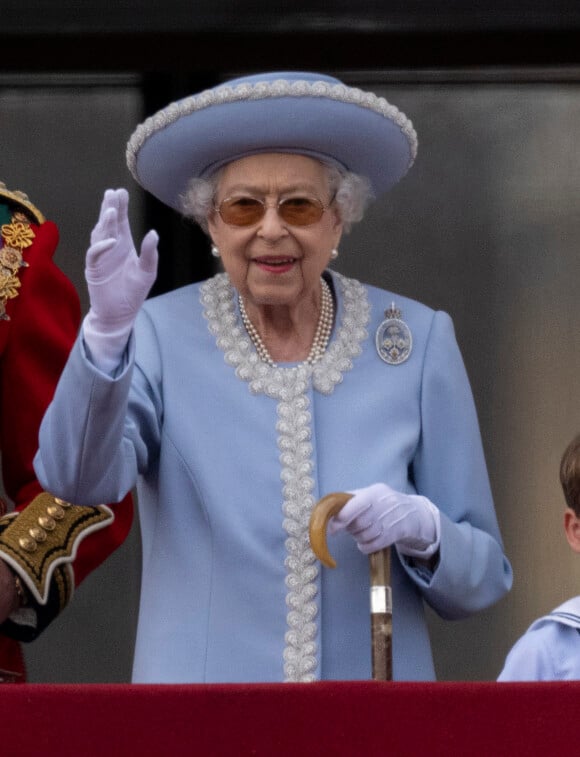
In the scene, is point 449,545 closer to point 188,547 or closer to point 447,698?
point 188,547

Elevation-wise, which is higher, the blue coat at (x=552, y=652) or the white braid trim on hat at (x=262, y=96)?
the white braid trim on hat at (x=262, y=96)

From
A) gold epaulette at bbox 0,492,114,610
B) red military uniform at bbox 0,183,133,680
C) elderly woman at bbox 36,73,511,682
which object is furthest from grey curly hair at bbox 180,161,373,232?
gold epaulette at bbox 0,492,114,610

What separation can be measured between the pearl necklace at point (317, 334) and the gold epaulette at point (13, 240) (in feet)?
1.16

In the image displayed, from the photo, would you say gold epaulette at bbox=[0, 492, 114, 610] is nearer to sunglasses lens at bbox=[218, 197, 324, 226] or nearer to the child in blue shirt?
sunglasses lens at bbox=[218, 197, 324, 226]

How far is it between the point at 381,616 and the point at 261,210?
65cm

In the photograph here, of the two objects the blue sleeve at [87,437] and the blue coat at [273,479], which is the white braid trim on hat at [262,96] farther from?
the blue sleeve at [87,437]

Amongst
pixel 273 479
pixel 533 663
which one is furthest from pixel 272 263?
pixel 533 663

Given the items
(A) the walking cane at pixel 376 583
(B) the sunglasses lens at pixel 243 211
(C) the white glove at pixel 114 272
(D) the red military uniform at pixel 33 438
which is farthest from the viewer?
(B) the sunglasses lens at pixel 243 211

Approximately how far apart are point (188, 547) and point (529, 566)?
73.5 inches

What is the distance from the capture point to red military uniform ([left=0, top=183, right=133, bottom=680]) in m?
3.10

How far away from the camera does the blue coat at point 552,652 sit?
313cm

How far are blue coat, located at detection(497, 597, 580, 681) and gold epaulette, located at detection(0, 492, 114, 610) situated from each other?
657 millimetres

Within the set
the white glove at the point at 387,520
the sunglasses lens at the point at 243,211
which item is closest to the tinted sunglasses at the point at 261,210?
the sunglasses lens at the point at 243,211

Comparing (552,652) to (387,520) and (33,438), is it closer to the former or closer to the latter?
(387,520)
